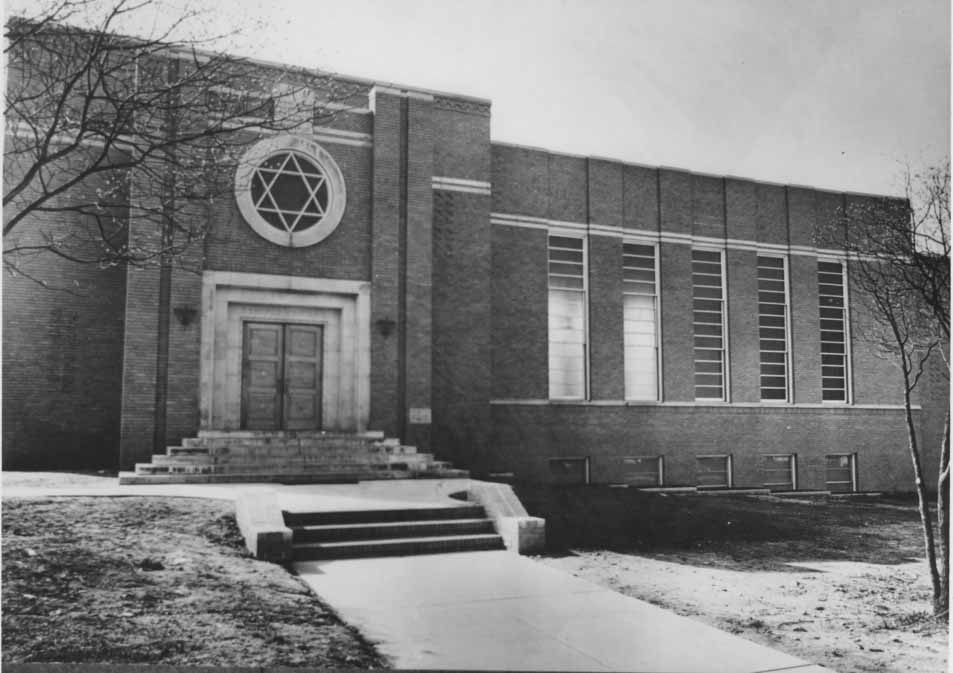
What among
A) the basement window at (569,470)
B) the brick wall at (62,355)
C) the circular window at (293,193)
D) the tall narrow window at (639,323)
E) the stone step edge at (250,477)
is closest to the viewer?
the stone step edge at (250,477)

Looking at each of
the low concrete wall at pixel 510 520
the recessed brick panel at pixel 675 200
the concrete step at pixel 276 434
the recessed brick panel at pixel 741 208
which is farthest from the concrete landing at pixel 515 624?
the recessed brick panel at pixel 741 208

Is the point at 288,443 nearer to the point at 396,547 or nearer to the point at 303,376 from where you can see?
the point at 303,376

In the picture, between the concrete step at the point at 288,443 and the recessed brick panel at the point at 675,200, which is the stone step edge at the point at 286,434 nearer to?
the concrete step at the point at 288,443

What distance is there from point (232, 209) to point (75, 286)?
2.92 meters

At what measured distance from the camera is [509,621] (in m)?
6.20

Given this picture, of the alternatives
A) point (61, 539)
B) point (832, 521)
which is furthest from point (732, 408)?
point (61, 539)

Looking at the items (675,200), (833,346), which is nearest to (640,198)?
(675,200)

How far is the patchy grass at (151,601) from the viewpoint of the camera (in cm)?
549

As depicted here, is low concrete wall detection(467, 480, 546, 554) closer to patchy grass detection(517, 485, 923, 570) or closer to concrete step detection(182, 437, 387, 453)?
patchy grass detection(517, 485, 923, 570)

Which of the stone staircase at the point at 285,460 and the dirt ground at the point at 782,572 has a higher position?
the stone staircase at the point at 285,460

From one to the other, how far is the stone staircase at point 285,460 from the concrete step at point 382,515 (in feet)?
10.7

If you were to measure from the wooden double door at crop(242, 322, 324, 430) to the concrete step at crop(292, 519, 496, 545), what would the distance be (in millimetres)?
6054

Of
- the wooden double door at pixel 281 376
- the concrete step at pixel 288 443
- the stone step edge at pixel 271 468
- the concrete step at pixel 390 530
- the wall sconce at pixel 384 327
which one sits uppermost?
the wall sconce at pixel 384 327

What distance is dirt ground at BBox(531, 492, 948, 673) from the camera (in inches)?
233
